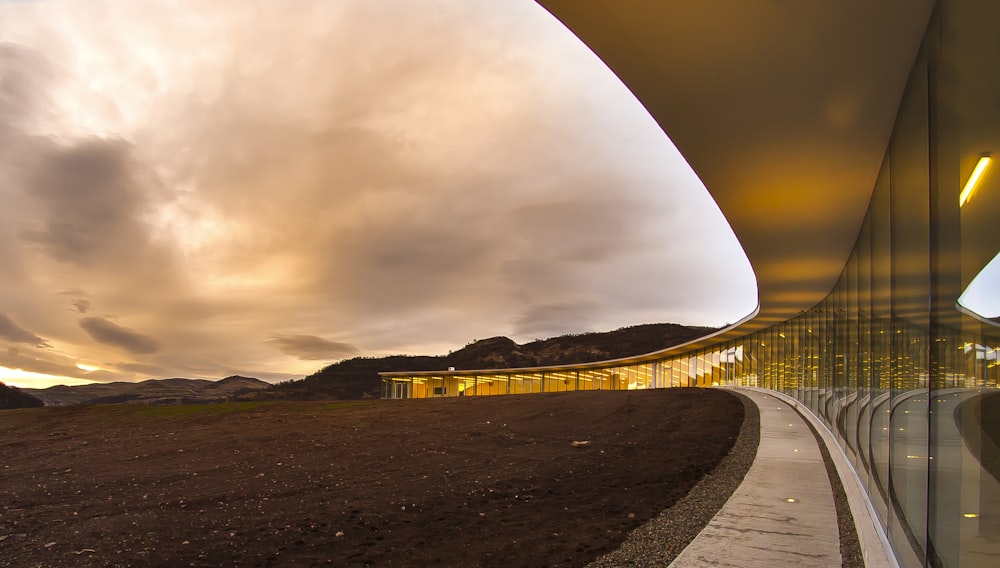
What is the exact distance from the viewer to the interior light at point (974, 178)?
8.49 ft

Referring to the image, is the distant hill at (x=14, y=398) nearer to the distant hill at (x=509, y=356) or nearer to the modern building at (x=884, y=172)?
the modern building at (x=884, y=172)

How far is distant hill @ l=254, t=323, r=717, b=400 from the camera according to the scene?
112562 mm

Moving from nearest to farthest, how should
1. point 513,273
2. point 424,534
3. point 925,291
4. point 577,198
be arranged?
point 925,291
point 424,534
point 577,198
point 513,273

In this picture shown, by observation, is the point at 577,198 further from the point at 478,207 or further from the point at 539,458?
the point at 539,458

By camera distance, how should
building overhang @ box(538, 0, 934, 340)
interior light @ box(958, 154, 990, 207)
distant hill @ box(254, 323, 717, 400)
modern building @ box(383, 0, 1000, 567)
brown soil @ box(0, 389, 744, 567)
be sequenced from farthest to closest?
1. distant hill @ box(254, 323, 717, 400)
2. brown soil @ box(0, 389, 744, 567)
3. building overhang @ box(538, 0, 934, 340)
4. modern building @ box(383, 0, 1000, 567)
5. interior light @ box(958, 154, 990, 207)

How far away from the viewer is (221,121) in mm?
20125

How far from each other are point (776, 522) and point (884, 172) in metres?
4.07

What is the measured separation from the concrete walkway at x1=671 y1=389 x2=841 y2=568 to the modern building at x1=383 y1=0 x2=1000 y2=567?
0.66 m

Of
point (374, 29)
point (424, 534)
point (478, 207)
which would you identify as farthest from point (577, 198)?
point (424, 534)

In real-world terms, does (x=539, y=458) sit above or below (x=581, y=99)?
below

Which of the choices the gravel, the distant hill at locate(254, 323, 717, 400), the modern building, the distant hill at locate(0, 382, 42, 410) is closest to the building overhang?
the modern building

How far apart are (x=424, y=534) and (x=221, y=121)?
58.0 feet

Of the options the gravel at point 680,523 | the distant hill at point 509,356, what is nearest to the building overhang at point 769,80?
the gravel at point 680,523

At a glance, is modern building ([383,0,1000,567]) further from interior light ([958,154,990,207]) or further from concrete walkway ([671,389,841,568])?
concrete walkway ([671,389,841,568])
